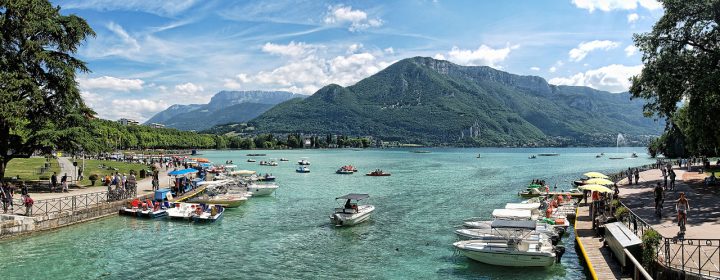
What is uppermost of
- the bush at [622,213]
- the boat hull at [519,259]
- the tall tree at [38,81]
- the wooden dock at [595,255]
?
the tall tree at [38,81]

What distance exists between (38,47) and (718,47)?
180ft

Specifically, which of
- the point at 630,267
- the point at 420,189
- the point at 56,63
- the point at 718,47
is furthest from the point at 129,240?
the point at 718,47

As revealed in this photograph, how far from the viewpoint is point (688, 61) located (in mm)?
36281

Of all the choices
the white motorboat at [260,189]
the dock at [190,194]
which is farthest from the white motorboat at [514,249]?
the white motorboat at [260,189]

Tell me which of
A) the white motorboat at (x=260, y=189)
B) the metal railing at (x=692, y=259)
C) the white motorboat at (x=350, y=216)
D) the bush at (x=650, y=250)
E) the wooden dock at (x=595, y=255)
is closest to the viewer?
the metal railing at (x=692, y=259)

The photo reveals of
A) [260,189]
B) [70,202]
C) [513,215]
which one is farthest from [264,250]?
[260,189]

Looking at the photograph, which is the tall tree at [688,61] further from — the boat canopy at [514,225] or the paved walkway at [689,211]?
the boat canopy at [514,225]

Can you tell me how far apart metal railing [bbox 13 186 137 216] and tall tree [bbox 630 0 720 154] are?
4440cm

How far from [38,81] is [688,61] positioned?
53.4 metres

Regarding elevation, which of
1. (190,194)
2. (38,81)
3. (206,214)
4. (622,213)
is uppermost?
(38,81)

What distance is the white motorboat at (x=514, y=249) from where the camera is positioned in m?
23.0

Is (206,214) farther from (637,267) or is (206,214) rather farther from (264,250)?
(637,267)

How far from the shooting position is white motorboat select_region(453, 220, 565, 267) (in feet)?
75.4

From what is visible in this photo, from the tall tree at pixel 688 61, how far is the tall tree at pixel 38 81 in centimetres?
4867
